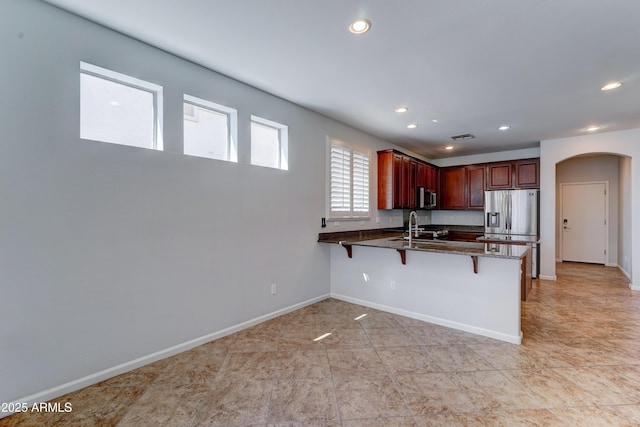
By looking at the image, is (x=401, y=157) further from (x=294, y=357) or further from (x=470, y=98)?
(x=294, y=357)

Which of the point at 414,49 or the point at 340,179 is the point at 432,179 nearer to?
the point at 340,179

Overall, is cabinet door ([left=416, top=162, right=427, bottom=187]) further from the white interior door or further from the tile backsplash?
the white interior door

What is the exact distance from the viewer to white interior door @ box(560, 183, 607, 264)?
691 centimetres

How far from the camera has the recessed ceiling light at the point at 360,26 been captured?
212 centimetres

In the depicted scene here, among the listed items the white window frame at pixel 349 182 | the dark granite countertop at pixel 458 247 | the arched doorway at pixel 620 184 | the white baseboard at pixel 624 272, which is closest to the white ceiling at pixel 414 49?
the white window frame at pixel 349 182

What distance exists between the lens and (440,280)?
346 centimetres

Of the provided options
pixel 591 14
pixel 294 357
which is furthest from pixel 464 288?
pixel 591 14

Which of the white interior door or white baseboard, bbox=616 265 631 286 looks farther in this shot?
the white interior door

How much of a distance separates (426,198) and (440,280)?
3.24 metres

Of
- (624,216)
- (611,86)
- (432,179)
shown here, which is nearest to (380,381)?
(611,86)

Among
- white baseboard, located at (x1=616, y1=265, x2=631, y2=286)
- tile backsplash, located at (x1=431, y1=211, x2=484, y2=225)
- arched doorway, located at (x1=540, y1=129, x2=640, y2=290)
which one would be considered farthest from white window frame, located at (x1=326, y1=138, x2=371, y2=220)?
white baseboard, located at (x1=616, y1=265, x2=631, y2=286)

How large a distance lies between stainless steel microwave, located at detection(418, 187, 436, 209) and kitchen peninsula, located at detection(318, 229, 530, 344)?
2.43m

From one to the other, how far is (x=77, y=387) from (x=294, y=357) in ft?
5.38

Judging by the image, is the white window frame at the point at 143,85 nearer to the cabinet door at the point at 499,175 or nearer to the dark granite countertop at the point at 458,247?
the dark granite countertop at the point at 458,247
